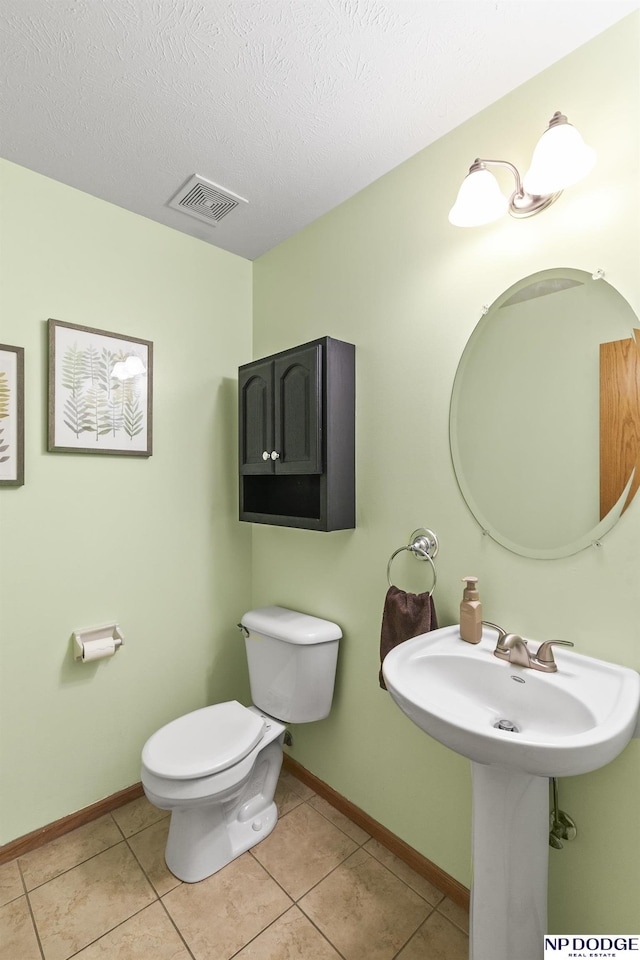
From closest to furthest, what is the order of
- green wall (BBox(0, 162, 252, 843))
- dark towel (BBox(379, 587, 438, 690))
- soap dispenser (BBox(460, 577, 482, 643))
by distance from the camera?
1. soap dispenser (BBox(460, 577, 482, 643))
2. dark towel (BBox(379, 587, 438, 690))
3. green wall (BBox(0, 162, 252, 843))

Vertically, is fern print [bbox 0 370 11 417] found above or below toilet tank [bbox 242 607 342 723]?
above

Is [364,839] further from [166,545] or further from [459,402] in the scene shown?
[459,402]

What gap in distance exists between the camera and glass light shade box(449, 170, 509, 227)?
1.22m

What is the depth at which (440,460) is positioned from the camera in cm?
149

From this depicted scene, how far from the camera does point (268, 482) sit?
212 centimetres

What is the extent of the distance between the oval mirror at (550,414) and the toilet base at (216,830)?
1.33 m

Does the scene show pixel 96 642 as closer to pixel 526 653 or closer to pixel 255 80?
pixel 526 653

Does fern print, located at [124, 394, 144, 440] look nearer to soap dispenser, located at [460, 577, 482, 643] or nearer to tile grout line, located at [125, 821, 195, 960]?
soap dispenser, located at [460, 577, 482, 643]

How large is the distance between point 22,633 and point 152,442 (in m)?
0.84

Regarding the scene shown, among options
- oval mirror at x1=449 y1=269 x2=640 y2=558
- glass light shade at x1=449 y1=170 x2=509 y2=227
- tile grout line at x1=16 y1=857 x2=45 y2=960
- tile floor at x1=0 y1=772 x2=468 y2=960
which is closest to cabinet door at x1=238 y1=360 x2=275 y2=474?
oval mirror at x1=449 y1=269 x2=640 y2=558

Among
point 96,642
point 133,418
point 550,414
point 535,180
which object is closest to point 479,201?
point 535,180

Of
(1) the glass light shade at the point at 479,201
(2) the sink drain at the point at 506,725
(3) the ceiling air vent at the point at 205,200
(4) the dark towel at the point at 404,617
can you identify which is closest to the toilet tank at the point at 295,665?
(4) the dark towel at the point at 404,617

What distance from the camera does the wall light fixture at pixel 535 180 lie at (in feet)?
3.42

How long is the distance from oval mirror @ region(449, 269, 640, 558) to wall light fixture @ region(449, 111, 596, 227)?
20 centimetres
